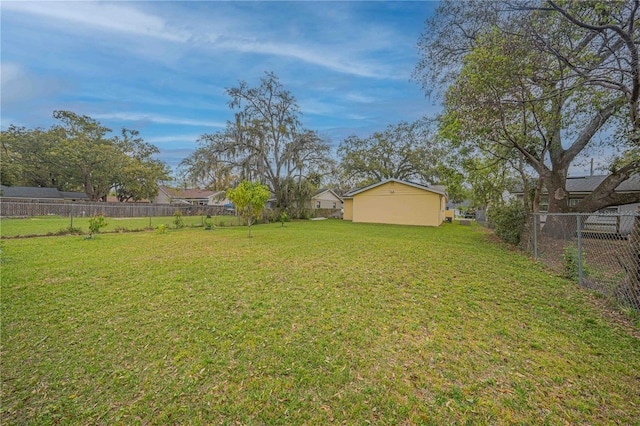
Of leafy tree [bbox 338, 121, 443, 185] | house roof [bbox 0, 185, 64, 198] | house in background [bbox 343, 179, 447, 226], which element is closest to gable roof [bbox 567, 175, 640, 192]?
house in background [bbox 343, 179, 447, 226]

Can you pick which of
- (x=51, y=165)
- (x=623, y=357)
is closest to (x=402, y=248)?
(x=623, y=357)

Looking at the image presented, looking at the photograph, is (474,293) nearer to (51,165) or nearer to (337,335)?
(337,335)

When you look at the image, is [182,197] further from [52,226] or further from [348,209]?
[52,226]

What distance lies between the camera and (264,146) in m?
19.3

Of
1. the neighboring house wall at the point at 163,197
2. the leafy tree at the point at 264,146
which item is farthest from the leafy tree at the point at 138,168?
the leafy tree at the point at 264,146

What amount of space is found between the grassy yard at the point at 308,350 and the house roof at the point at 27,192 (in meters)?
32.0

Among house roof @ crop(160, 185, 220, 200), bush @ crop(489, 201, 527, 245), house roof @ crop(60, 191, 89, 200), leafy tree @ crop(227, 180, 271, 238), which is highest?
house roof @ crop(160, 185, 220, 200)

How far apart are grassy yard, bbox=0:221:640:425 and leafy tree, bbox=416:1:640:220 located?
154 inches

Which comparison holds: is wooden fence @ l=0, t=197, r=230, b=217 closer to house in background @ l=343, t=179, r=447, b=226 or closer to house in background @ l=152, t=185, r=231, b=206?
house in background @ l=343, t=179, r=447, b=226

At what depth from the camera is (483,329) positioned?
3.04 meters

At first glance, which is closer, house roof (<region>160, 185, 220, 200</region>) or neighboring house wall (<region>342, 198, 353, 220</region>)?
neighboring house wall (<region>342, 198, 353, 220</region>)

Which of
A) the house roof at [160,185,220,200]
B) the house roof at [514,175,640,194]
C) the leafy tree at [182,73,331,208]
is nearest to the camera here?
the house roof at [514,175,640,194]

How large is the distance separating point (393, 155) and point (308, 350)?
2687 centimetres

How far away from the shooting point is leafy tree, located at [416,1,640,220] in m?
4.53
